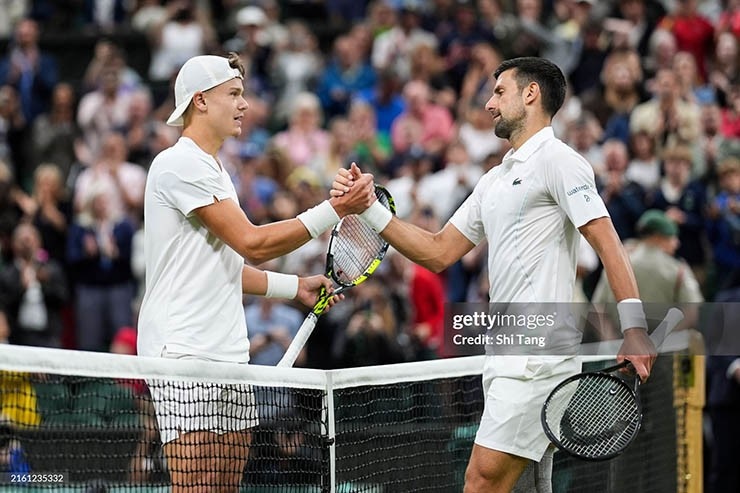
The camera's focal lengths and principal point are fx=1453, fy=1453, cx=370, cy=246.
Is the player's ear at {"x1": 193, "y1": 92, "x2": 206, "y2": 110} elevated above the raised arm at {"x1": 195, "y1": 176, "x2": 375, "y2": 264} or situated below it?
above

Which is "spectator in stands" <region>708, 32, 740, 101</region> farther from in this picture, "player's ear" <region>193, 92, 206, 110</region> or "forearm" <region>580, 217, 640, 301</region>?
"player's ear" <region>193, 92, 206, 110</region>

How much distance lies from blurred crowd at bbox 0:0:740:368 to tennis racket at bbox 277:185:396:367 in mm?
4452

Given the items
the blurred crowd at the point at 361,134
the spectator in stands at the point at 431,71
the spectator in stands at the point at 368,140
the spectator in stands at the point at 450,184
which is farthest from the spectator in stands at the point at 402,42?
the spectator in stands at the point at 450,184

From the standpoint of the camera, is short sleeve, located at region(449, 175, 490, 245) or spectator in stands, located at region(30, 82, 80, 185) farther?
spectator in stands, located at region(30, 82, 80, 185)

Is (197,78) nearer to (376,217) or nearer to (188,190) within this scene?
(188,190)

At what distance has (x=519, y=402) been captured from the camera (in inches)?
244

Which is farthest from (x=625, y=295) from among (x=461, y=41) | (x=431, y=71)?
(x=461, y=41)

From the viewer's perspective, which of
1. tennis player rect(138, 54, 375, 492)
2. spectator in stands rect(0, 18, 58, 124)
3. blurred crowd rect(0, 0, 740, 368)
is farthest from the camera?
spectator in stands rect(0, 18, 58, 124)

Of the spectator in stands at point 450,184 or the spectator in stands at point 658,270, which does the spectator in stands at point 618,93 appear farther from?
the spectator in stands at point 658,270

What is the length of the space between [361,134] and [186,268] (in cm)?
918

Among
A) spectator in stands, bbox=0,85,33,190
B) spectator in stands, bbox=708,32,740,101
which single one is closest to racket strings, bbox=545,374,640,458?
spectator in stands, bbox=708,32,740,101

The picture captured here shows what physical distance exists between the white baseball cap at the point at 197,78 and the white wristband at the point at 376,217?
0.96m

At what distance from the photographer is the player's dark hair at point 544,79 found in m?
6.60

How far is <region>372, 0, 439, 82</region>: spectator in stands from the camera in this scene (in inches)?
643
